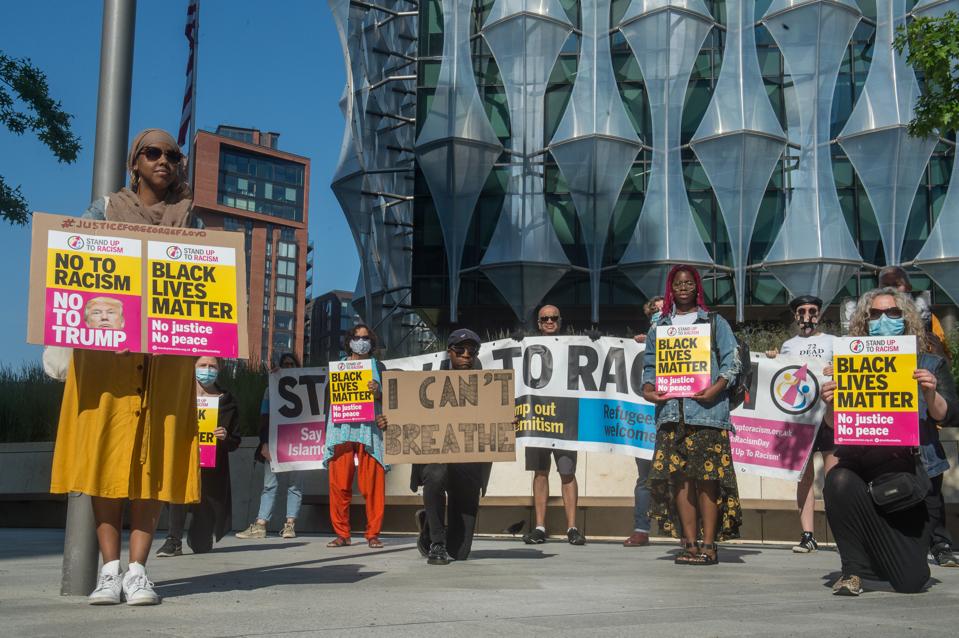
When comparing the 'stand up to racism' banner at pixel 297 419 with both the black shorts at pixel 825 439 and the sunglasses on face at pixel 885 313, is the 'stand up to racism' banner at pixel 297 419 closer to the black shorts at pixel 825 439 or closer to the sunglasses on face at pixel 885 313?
the black shorts at pixel 825 439

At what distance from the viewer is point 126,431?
4.92 meters

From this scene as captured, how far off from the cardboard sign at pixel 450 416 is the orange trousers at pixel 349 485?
1794mm

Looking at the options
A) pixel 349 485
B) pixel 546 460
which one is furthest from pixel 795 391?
pixel 349 485

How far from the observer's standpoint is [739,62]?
120 feet

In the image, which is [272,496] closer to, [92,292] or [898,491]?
[92,292]

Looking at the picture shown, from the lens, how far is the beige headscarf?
5.19 meters

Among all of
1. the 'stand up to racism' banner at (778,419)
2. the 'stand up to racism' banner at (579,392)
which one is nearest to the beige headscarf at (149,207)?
the 'stand up to racism' banner at (579,392)

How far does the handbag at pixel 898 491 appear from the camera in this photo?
5828mm

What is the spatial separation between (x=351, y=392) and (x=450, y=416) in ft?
6.92

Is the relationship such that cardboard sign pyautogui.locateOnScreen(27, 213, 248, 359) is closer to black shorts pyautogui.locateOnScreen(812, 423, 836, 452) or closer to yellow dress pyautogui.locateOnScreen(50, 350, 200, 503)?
yellow dress pyautogui.locateOnScreen(50, 350, 200, 503)

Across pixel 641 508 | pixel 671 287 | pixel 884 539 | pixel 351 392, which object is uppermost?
pixel 671 287

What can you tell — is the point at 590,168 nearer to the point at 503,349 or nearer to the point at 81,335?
the point at 503,349

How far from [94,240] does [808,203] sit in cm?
3416

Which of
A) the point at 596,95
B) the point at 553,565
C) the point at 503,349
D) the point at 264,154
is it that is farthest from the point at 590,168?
the point at 264,154
